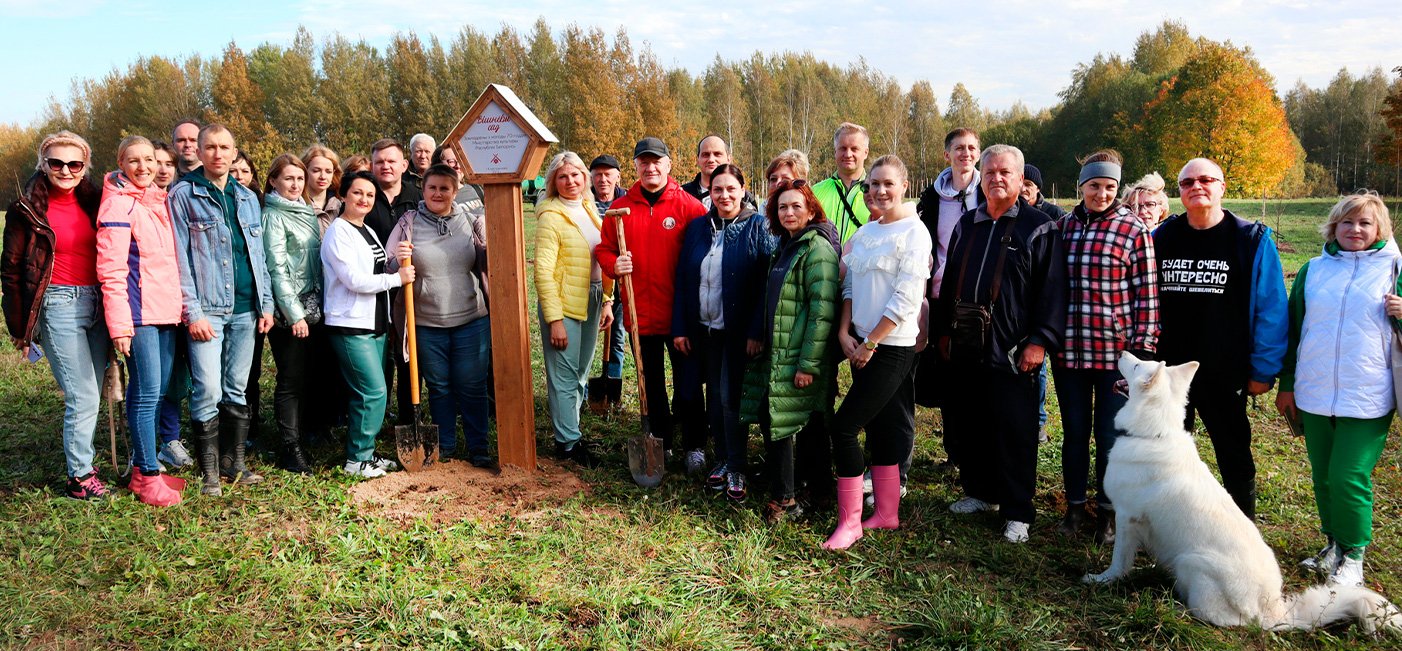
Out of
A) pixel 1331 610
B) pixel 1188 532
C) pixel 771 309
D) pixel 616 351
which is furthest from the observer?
pixel 616 351

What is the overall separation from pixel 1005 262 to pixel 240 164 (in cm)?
576

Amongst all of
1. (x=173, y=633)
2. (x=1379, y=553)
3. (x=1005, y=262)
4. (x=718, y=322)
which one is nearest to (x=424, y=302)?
(x=718, y=322)

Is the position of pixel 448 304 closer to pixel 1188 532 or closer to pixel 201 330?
pixel 201 330

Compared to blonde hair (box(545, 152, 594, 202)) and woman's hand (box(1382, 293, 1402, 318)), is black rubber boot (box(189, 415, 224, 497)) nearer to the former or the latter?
blonde hair (box(545, 152, 594, 202))

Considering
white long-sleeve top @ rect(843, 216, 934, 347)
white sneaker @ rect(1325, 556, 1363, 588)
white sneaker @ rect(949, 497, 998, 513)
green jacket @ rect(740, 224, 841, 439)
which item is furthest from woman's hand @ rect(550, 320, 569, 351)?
white sneaker @ rect(1325, 556, 1363, 588)

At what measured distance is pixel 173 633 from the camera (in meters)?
3.59

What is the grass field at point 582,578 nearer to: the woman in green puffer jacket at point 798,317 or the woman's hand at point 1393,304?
the woman in green puffer jacket at point 798,317

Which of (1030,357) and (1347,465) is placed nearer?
(1347,465)

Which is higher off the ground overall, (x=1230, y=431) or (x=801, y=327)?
(x=801, y=327)

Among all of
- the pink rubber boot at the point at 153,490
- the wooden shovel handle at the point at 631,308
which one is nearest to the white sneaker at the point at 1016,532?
the wooden shovel handle at the point at 631,308

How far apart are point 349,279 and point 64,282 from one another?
153 cm

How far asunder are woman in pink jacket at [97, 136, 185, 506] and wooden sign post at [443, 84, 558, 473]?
1.83 metres

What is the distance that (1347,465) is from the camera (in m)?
4.02

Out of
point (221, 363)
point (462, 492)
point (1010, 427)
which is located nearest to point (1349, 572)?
point (1010, 427)
